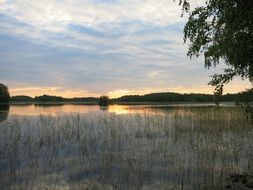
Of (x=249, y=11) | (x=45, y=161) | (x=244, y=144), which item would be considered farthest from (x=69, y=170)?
(x=244, y=144)

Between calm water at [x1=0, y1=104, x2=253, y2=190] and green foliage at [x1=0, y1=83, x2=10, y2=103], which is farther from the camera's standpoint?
green foliage at [x1=0, y1=83, x2=10, y2=103]

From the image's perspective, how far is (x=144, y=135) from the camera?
74.2 ft

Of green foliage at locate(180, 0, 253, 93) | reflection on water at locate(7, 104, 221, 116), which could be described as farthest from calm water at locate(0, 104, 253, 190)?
reflection on water at locate(7, 104, 221, 116)

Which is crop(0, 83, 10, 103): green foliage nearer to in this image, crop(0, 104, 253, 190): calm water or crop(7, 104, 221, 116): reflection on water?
crop(7, 104, 221, 116): reflection on water

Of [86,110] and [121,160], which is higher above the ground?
[86,110]

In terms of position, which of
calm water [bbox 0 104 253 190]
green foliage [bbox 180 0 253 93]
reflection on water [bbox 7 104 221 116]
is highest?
green foliage [bbox 180 0 253 93]

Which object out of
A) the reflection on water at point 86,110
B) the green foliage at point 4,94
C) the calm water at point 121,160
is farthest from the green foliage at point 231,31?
the green foliage at point 4,94

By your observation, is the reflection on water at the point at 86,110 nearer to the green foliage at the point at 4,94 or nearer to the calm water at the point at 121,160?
the calm water at the point at 121,160

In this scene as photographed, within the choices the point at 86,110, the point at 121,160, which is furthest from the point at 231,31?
the point at 86,110

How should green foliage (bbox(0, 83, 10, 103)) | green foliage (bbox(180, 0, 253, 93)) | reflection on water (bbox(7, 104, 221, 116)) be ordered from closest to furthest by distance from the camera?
green foliage (bbox(180, 0, 253, 93)) → reflection on water (bbox(7, 104, 221, 116)) → green foliage (bbox(0, 83, 10, 103))

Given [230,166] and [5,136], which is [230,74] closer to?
[230,166]

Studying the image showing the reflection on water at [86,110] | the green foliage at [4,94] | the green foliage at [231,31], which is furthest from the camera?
Result: the green foliage at [4,94]

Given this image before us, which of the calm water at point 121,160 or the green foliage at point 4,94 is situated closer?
the calm water at point 121,160

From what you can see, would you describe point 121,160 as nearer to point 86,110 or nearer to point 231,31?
point 231,31
